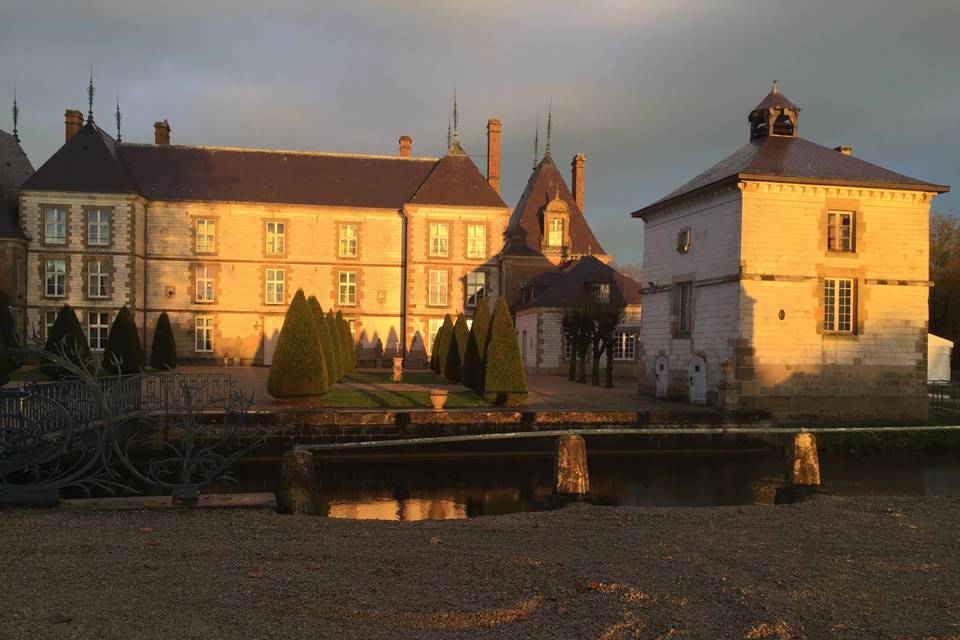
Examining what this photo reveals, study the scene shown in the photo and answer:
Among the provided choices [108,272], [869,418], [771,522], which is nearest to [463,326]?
[869,418]

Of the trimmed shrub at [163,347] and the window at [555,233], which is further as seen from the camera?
the window at [555,233]

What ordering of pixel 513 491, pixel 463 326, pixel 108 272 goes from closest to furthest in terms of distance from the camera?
pixel 513 491 → pixel 463 326 → pixel 108 272

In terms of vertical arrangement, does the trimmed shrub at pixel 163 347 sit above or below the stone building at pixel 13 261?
below

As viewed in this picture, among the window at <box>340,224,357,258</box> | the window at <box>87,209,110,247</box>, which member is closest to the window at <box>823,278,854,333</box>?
the window at <box>340,224,357,258</box>

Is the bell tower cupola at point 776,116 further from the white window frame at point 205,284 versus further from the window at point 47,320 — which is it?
the window at point 47,320

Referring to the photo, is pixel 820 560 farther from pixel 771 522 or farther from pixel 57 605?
pixel 57 605

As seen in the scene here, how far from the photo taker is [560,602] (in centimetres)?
452

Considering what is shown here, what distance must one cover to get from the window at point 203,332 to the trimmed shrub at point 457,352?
486 inches

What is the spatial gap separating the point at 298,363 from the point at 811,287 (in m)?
12.2

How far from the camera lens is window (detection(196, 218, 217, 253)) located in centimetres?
3117

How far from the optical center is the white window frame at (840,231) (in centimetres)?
1784

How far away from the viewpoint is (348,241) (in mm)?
32250

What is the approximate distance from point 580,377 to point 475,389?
7481mm

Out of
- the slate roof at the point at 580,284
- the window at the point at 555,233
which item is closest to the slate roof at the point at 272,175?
the window at the point at 555,233
